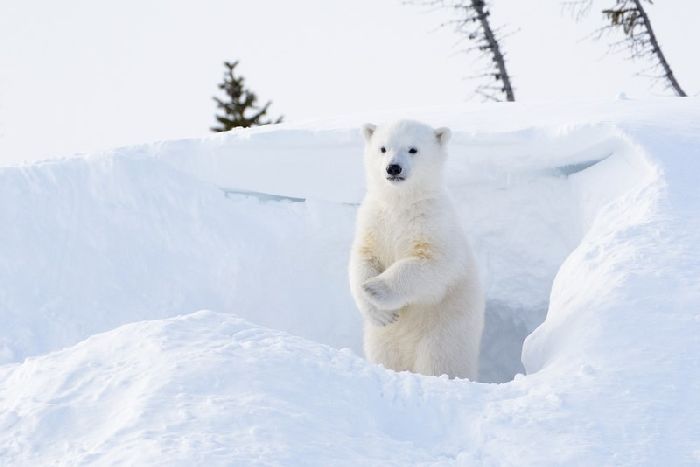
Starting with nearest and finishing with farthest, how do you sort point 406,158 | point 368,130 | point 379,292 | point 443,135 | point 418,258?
point 379,292, point 418,258, point 406,158, point 443,135, point 368,130

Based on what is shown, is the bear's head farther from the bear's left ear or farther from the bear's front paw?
the bear's front paw

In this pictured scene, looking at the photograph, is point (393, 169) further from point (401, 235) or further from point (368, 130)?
point (368, 130)

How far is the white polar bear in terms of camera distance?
4.39m

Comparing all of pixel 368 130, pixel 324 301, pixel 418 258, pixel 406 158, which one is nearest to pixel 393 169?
pixel 406 158

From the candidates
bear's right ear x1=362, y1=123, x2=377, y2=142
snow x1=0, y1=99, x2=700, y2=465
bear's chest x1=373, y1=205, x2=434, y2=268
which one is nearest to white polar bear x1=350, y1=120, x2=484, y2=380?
bear's chest x1=373, y1=205, x2=434, y2=268

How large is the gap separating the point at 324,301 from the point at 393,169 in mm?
1952


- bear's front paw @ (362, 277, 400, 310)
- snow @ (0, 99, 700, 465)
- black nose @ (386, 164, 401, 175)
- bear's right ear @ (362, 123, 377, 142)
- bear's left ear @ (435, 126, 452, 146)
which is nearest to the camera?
snow @ (0, 99, 700, 465)

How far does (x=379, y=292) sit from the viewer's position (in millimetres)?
4184

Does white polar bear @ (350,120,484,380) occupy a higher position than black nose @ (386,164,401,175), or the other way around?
black nose @ (386,164,401,175)

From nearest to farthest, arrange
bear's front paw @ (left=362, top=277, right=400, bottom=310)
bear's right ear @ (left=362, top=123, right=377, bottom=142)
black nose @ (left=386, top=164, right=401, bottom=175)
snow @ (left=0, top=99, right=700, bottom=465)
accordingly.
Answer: snow @ (left=0, top=99, right=700, bottom=465) < bear's front paw @ (left=362, top=277, right=400, bottom=310) < black nose @ (left=386, top=164, right=401, bottom=175) < bear's right ear @ (left=362, top=123, right=377, bottom=142)

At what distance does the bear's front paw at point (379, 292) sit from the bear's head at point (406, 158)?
553mm

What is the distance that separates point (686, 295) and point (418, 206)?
1.51 metres

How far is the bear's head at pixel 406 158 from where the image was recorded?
4.41 metres

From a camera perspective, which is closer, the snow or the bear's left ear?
the snow
